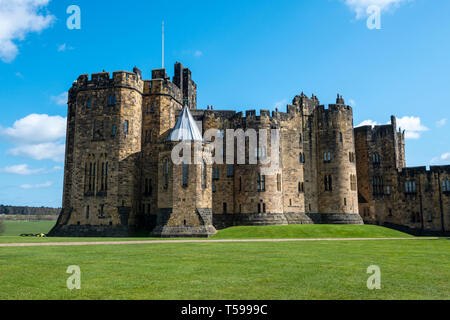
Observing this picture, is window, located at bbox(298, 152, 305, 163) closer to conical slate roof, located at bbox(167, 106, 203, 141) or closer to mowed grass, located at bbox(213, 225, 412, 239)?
mowed grass, located at bbox(213, 225, 412, 239)

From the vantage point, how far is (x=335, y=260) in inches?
706

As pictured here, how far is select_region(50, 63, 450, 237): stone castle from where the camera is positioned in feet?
141

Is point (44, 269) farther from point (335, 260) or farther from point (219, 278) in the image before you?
point (335, 260)

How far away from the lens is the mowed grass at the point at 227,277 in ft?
35.3

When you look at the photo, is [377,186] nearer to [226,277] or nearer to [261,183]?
[261,183]

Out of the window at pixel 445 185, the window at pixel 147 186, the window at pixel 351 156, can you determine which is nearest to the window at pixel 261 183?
the window at pixel 351 156

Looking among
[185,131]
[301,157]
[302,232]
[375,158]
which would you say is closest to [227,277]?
[302,232]

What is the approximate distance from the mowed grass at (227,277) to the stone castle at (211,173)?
2251 cm

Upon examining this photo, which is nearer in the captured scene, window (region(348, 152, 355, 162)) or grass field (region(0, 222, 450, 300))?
grass field (region(0, 222, 450, 300))

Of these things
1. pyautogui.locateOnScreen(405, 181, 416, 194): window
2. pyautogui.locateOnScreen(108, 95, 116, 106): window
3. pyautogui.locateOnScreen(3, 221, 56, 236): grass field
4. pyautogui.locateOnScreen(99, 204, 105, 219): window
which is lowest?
pyautogui.locateOnScreen(3, 221, 56, 236): grass field

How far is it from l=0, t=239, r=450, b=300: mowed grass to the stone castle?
22508 millimetres

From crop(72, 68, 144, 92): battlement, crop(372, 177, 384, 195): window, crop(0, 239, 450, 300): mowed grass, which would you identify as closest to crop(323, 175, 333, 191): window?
crop(372, 177, 384, 195): window

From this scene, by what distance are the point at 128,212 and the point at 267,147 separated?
61.4ft

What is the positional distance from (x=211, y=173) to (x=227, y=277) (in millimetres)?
30704
